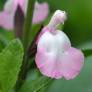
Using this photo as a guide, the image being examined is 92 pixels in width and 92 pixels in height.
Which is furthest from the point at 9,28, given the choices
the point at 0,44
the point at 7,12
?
the point at 0,44

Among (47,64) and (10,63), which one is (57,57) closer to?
(47,64)

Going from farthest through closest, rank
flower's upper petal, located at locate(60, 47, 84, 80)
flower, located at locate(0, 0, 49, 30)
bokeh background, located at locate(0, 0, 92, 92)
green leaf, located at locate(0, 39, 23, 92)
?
1. flower, located at locate(0, 0, 49, 30)
2. bokeh background, located at locate(0, 0, 92, 92)
3. flower's upper petal, located at locate(60, 47, 84, 80)
4. green leaf, located at locate(0, 39, 23, 92)

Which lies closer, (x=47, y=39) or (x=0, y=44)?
(x=47, y=39)

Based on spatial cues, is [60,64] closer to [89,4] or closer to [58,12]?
[58,12]

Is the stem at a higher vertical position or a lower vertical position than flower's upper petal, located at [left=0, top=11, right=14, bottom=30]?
higher

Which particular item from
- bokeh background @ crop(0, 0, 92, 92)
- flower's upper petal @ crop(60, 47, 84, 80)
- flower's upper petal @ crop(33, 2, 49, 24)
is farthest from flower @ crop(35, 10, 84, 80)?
flower's upper petal @ crop(33, 2, 49, 24)

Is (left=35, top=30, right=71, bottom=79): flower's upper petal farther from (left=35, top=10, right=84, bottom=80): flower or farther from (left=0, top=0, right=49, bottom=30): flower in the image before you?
(left=0, top=0, right=49, bottom=30): flower

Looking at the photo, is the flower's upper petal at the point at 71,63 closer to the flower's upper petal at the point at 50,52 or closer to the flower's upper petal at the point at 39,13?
the flower's upper petal at the point at 50,52

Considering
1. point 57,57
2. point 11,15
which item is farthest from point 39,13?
point 57,57
